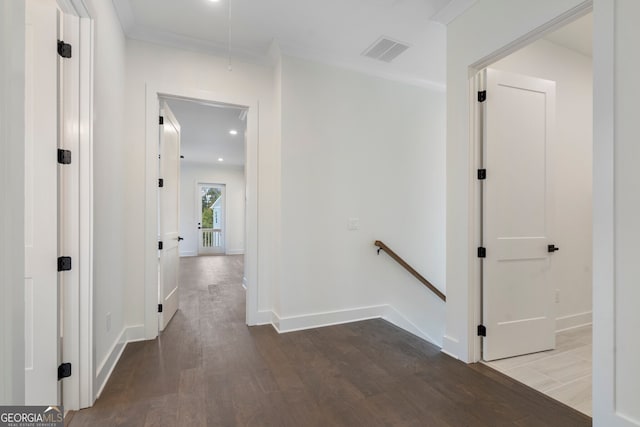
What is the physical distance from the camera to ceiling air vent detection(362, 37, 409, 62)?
3012 mm

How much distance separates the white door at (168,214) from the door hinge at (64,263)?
1220mm

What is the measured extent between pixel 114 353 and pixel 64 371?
602 millimetres

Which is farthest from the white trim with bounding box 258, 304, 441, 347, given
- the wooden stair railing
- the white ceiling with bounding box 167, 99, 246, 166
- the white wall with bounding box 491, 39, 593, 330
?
the white ceiling with bounding box 167, 99, 246, 166

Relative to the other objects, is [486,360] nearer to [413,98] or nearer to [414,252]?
[414,252]

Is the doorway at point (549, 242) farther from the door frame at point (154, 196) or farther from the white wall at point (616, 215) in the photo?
the door frame at point (154, 196)

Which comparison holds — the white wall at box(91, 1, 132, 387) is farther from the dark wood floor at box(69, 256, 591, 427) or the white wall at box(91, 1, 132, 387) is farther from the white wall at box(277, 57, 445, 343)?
the white wall at box(277, 57, 445, 343)

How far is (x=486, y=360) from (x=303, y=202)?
7.10 ft

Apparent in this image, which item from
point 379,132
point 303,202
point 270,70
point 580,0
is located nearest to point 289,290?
point 303,202

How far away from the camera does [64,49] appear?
5.74 feet

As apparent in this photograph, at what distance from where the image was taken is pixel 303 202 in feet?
10.3

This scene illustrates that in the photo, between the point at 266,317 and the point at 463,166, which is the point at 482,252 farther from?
the point at 266,317

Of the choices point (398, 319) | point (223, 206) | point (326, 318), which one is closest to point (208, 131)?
point (223, 206)

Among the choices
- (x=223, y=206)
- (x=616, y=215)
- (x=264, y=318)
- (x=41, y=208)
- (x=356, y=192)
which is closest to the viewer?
(x=616, y=215)

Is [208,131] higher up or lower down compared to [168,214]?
higher up
